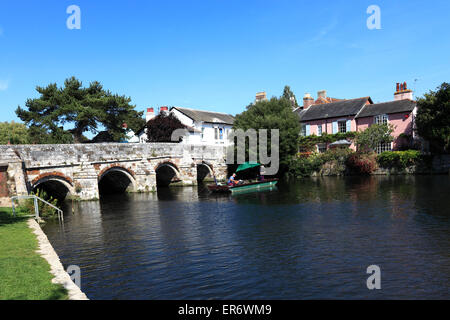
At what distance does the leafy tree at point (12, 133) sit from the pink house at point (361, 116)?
201ft

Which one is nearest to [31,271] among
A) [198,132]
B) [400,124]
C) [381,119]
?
[198,132]

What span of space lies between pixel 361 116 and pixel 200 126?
25701 mm

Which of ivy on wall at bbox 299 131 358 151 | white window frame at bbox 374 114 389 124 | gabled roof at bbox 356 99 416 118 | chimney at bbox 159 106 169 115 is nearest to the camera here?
gabled roof at bbox 356 99 416 118

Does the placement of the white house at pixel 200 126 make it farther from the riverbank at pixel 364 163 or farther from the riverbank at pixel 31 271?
the riverbank at pixel 31 271

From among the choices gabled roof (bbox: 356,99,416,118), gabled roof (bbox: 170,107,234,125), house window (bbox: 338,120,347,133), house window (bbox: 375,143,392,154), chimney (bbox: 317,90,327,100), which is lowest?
house window (bbox: 375,143,392,154)

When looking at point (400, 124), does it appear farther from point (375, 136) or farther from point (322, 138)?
point (322, 138)

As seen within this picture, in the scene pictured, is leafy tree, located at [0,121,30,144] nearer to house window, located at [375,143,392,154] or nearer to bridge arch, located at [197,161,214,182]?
bridge arch, located at [197,161,214,182]

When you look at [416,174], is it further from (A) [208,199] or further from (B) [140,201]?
(B) [140,201]

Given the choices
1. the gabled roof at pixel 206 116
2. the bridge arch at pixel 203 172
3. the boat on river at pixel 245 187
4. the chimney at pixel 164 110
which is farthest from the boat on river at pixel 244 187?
the chimney at pixel 164 110

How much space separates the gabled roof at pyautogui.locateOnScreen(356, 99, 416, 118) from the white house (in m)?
22.0

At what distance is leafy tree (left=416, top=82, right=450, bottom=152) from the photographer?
3997cm

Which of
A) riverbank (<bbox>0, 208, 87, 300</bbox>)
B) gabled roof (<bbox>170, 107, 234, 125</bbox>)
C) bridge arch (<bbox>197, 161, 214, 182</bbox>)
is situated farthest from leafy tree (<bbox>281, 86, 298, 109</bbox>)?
riverbank (<bbox>0, 208, 87, 300</bbox>)

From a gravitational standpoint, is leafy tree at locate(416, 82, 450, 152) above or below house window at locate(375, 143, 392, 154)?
above

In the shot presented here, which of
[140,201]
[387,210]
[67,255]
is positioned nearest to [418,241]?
[387,210]
